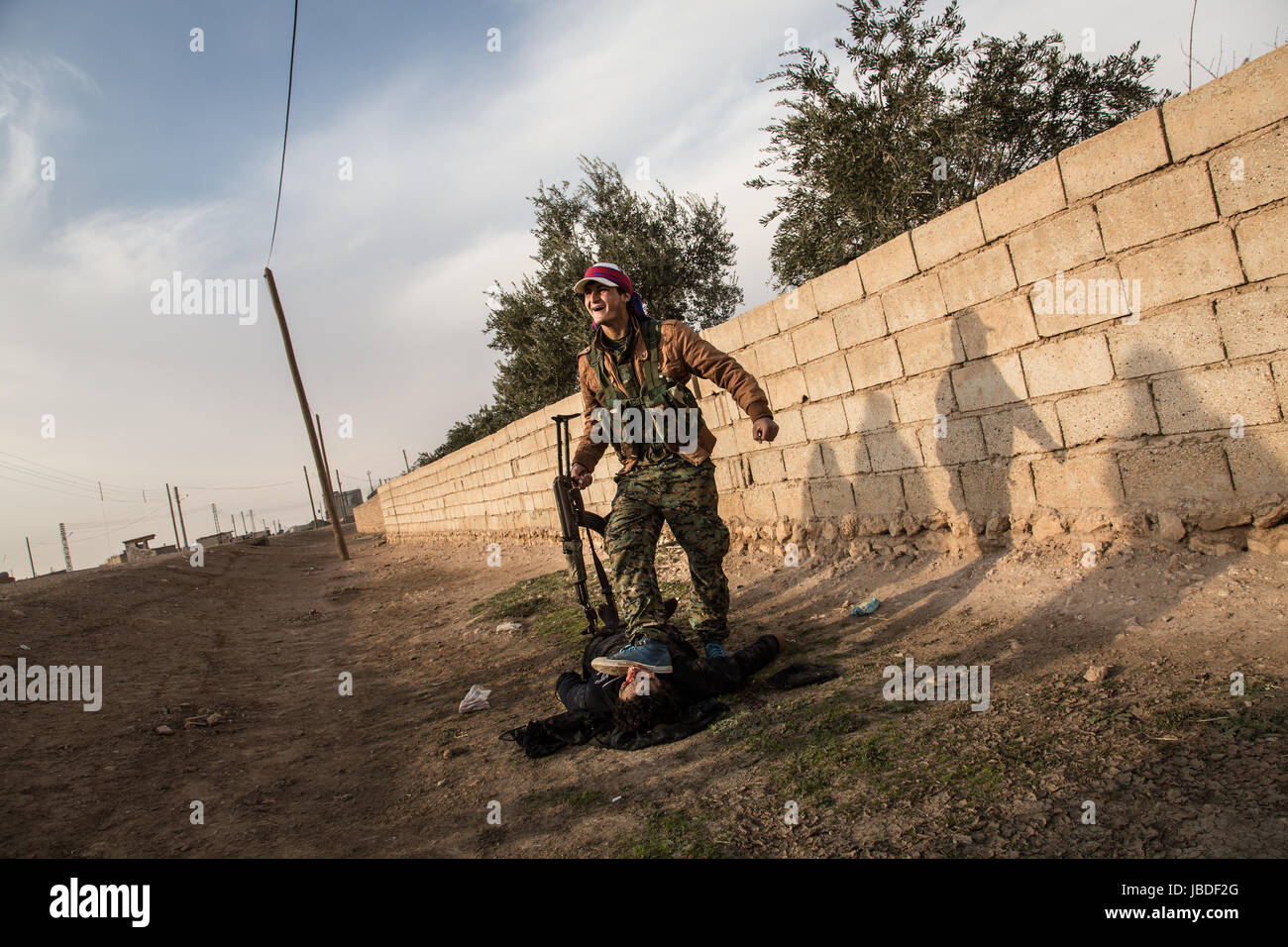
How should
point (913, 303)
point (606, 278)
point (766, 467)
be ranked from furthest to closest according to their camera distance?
1. point (766, 467)
2. point (913, 303)
3. point (606, 278)

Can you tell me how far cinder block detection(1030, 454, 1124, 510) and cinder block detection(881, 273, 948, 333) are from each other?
1.12 m

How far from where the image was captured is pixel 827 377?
17.0ft

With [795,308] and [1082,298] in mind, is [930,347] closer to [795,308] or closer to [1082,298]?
[1082,298]

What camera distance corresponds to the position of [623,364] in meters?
3.79

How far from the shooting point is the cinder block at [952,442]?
14.0ft

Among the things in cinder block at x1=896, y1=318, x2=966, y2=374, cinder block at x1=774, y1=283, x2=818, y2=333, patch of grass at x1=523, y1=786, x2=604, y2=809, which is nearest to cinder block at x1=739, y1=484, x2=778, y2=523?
cinder block at x1=774, y1=283, x2=818, y2=333

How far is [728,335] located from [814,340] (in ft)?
3.36

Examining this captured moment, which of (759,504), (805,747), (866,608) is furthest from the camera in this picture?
(759,504)

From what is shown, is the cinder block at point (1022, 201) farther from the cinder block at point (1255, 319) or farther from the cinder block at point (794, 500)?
the cinder block at point (794, 500)

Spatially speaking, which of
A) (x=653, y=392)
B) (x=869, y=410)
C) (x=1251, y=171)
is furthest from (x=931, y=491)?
(x=1251, y=171)

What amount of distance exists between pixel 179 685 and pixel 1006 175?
1415 centimetres

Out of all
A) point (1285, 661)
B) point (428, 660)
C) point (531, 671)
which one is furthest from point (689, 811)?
point (428, 660)
